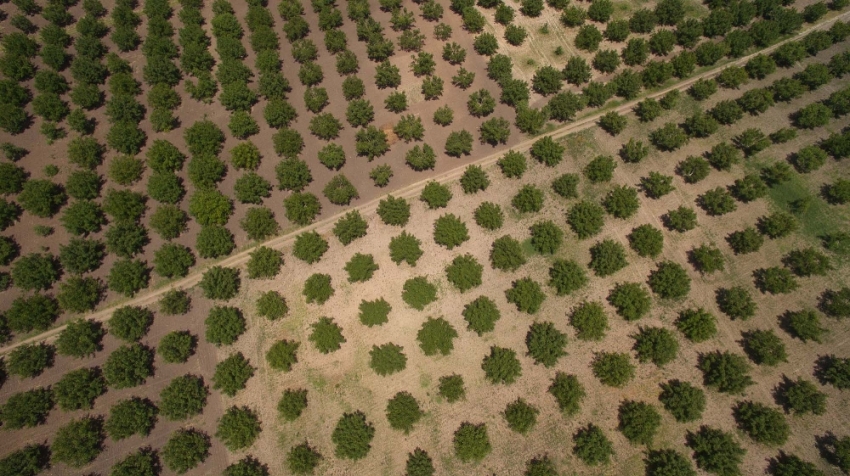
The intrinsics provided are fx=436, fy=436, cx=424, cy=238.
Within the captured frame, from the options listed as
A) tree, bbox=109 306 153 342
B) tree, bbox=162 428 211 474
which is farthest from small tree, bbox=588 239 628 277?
tree, bbox=109 306 153 342

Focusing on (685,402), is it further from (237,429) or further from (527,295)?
(237,429)

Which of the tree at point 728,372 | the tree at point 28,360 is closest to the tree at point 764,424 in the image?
the tree at point 728,372

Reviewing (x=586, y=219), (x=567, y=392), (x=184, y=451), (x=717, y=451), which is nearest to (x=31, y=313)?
(x=184, y=451)

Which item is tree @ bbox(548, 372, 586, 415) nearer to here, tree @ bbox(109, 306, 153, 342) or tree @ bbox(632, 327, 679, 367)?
tree @ bbox(632, 327, 679, 367)

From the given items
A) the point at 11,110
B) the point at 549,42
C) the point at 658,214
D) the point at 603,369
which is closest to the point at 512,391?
the point at 603,369

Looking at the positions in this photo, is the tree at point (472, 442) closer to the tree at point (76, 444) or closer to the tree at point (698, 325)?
the tree at point (698, 325)

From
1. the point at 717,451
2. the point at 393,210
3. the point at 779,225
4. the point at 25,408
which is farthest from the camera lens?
the point at 393,210

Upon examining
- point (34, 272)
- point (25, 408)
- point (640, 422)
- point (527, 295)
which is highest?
point (34, 272)
